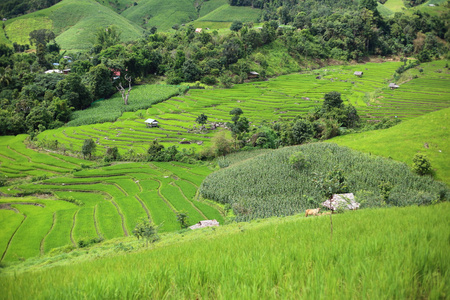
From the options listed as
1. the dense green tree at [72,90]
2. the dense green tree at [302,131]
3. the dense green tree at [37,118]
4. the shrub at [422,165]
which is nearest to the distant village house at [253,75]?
the dense green tree at [302,131]

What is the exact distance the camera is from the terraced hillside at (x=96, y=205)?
2586 cm

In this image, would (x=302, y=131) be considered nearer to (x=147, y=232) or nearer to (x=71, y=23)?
(x=147, y=232)

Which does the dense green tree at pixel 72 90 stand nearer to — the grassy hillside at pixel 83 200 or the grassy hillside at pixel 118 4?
the grassy hillside at pixel 83 200

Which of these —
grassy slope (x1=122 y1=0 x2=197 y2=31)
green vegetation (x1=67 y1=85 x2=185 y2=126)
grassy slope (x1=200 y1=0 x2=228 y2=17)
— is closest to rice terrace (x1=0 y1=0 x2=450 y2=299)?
green vegetation (x1=67 y1=85 x2=185 y2=126)

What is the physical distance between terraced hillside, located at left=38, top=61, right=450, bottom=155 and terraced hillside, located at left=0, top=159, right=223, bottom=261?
861 centimetres

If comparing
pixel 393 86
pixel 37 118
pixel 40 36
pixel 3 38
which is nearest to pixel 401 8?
pixel 393 86

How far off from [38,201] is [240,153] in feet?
97.4

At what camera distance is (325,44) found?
98.3 meters

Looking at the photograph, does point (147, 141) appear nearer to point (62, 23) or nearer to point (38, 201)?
point (38, 201)

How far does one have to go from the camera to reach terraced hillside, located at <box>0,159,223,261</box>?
25.9m

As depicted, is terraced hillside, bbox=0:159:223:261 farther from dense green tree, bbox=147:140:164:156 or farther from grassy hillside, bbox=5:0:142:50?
grassy hillside, bbox=5:0:142:50

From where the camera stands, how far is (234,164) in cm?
4156

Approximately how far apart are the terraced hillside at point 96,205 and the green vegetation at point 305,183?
337 centimetres

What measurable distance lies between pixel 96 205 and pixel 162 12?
490ft
